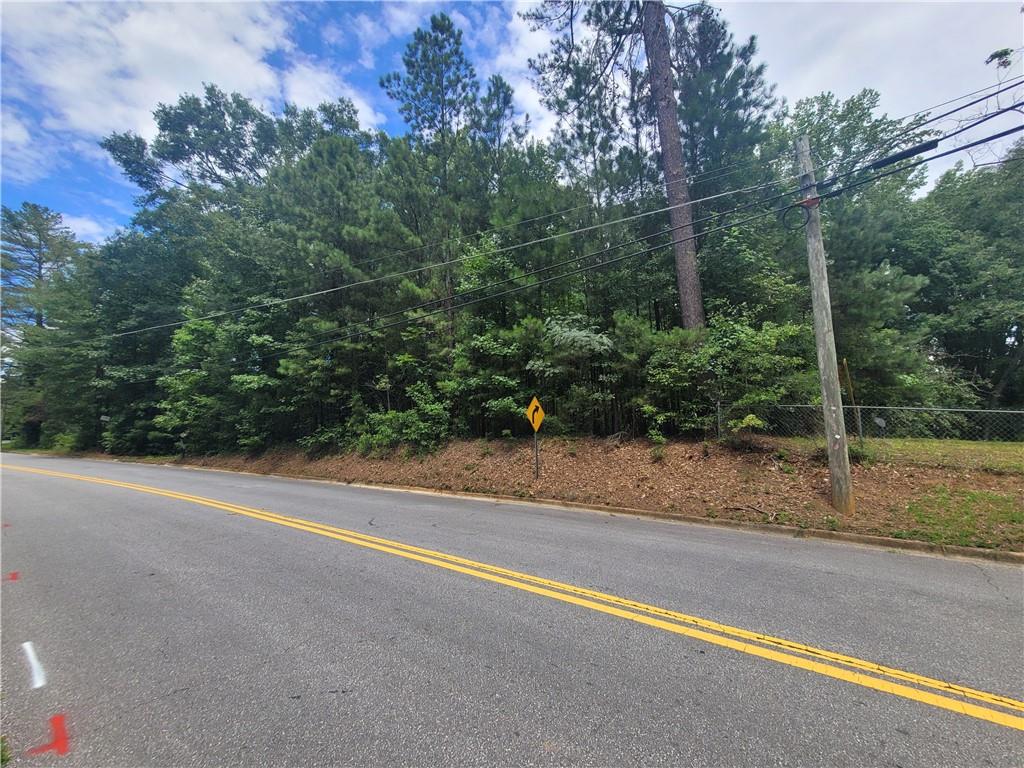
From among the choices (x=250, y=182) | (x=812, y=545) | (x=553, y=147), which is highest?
(x=250, y=182)

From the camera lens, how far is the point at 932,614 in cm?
367

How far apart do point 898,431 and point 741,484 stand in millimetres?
3480

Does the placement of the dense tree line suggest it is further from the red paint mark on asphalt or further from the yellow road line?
the red paint mark on asphalt

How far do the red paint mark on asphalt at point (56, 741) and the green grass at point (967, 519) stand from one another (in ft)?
28.0

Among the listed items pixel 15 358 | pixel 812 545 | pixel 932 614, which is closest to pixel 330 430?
pixel 812 545

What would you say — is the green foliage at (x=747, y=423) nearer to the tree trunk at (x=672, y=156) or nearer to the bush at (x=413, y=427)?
the tree trunk at (x=672, y=156)

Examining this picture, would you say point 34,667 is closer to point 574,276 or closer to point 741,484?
point 741,484

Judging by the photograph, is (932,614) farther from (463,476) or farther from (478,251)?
(478,251)

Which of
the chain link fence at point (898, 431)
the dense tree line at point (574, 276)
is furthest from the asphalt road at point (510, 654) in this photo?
the dense tree line at point (574, 276)

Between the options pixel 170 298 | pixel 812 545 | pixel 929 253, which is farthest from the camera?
pixel 170 298

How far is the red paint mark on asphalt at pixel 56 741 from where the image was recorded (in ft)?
7.45

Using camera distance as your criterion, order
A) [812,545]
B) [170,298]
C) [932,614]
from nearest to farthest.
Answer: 1. [932,614]
2. [812,545]
3. [170,298]

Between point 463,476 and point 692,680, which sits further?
point 463,476

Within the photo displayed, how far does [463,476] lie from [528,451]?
1.87 m
